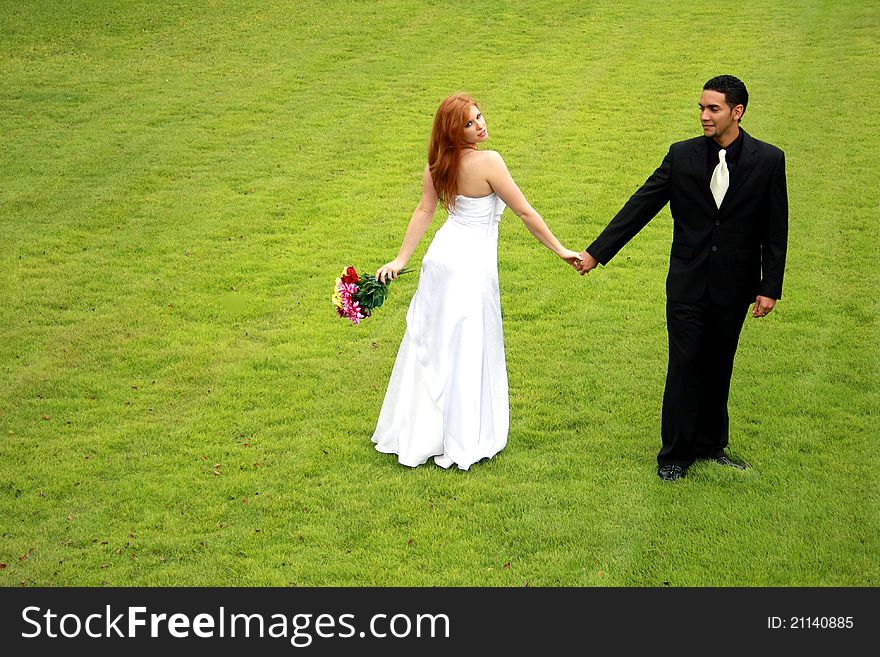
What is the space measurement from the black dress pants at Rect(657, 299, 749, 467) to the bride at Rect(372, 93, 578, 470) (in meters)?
1.14

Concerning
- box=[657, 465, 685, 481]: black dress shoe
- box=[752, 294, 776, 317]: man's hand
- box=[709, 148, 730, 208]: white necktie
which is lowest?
box=[657, 465, 685, 481]: black dress shoe

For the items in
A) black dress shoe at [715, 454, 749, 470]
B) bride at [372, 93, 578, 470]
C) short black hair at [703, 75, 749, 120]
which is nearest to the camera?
short black hair at [703, 75, 749, 120]

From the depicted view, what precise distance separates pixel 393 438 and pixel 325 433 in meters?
0.70

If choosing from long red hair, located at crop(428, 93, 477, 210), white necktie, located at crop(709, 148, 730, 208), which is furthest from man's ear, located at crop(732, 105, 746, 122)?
long red hair, located at crop(428, 93, 477, 210)

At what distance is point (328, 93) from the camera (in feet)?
65.2

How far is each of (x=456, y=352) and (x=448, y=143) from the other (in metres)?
1.62

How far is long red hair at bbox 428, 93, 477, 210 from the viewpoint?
24.5 feet

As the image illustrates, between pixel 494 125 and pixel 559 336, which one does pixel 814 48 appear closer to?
pixel 494 125

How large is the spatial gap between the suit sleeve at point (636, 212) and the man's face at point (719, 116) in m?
0.43

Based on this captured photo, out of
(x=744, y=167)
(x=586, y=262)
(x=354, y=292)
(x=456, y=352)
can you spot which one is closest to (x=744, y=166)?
(x=744, y=167)

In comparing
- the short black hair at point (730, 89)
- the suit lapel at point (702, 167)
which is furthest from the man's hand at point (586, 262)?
the short black hair at point (730, 89)

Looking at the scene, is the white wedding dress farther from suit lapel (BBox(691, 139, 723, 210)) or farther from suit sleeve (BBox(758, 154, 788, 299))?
suit sleeve (BBox(758, 154, 788, 299))

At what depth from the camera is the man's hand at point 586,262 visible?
8000 millimetres
